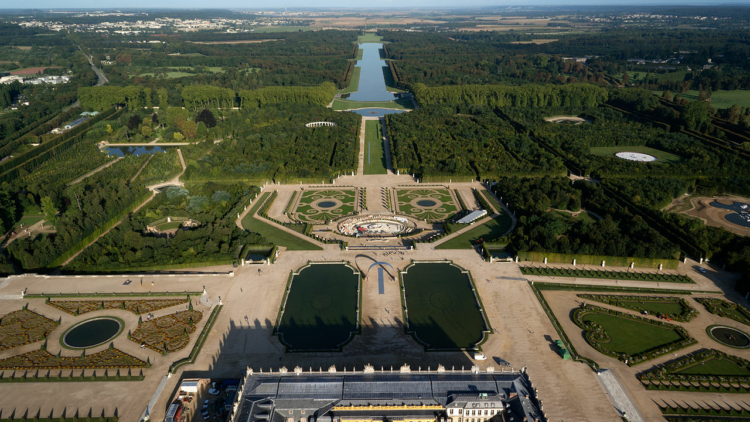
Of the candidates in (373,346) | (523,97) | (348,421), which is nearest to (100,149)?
(373,346)

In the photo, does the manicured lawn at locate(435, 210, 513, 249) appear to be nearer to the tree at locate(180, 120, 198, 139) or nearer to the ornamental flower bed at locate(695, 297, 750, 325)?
the ornamental flower bed at locate(695, 297, 750, 325)

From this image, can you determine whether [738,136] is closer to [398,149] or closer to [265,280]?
[398,149]

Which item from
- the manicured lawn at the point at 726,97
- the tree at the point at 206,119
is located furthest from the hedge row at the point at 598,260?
the manicured lawn at the point at 726,97

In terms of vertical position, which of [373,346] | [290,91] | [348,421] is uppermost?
[290,91]

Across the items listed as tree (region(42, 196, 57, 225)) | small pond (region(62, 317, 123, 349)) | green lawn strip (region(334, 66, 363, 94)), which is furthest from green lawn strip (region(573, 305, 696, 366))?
green lawn strip (region(334, 66, 363, 94))

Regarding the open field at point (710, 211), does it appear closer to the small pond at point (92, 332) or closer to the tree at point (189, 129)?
the small pond at point (92, 332)

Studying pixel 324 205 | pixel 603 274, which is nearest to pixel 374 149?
pixel 324 205

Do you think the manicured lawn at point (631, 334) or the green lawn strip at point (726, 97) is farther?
the green lawn strip at point (726, 97)
